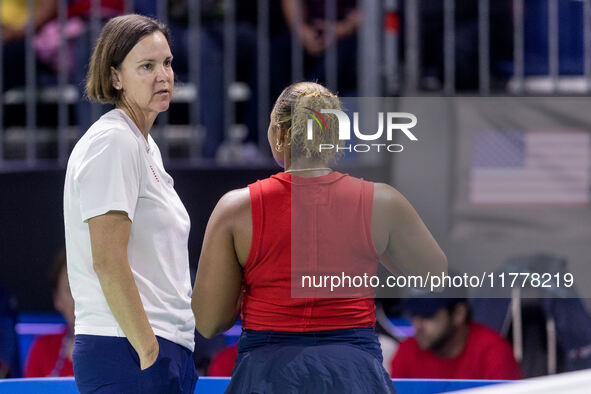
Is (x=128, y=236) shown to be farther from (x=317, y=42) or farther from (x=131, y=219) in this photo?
(x=317, y=42)

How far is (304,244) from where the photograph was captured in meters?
1.79

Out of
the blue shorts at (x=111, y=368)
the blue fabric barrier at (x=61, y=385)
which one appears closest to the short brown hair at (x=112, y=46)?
the blue shorts at (x=111, y=368)

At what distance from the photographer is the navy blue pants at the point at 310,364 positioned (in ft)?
5.74

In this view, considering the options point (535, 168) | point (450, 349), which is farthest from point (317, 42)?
point (535, 168)

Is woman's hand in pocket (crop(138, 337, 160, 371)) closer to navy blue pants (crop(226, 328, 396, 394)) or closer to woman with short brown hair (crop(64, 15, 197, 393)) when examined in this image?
woman with short brown hair (crop(64, 15, 197, 393))

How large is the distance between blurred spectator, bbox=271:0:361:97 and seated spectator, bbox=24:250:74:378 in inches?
52.8

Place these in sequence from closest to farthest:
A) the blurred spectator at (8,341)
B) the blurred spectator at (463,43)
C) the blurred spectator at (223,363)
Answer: the blurred spectator at (223,363) → the blurred spectator at (8,341) → the blurred spectator at (463,43)

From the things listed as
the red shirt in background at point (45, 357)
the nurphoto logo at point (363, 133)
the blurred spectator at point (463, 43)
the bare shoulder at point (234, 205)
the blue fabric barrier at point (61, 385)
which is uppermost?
the blurred spectator at point (463, 43)

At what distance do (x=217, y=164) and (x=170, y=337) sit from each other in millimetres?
2272

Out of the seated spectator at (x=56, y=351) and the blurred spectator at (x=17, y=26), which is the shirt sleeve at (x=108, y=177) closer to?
the seated spectator at (x=56, y=351)

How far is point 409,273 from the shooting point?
6.27ft

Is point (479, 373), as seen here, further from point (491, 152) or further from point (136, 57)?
point (136, 57)

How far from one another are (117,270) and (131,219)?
10 cm

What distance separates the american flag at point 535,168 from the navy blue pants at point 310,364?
65 cm
